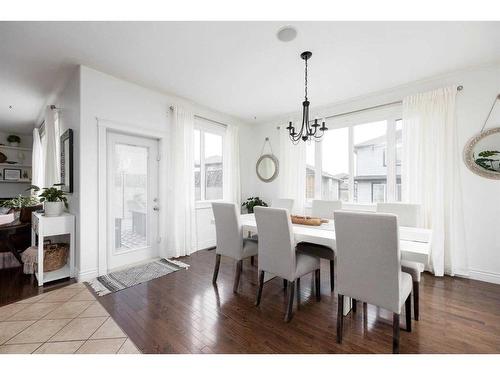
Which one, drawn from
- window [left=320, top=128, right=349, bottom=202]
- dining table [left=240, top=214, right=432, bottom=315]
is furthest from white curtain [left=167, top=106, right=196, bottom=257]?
window [left=320, top=128, right=349, bottom=202]

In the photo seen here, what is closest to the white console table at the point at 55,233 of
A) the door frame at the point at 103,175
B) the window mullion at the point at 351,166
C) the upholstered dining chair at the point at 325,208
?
the door frame at the point at 103,175

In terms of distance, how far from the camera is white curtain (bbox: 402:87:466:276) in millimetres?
2801

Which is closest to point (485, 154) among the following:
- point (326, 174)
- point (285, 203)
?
point (326, 174)

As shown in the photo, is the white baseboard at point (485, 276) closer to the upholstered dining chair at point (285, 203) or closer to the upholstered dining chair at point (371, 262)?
the upholstered dining chair at point (371, 262)

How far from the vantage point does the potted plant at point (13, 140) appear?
5379 millimetres

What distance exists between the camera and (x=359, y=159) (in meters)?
3.69

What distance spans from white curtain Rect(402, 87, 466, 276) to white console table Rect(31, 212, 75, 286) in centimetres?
447

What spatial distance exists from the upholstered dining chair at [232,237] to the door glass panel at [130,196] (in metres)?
1.51

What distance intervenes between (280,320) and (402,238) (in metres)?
1.23

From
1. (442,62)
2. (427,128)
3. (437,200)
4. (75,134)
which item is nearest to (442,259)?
(437,200)

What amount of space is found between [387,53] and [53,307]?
4.21 meters

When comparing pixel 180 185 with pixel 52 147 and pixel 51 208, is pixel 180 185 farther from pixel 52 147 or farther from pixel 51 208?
pixel 52 147

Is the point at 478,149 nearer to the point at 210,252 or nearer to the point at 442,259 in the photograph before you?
the point at 442,259

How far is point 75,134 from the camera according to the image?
2.78 meters
